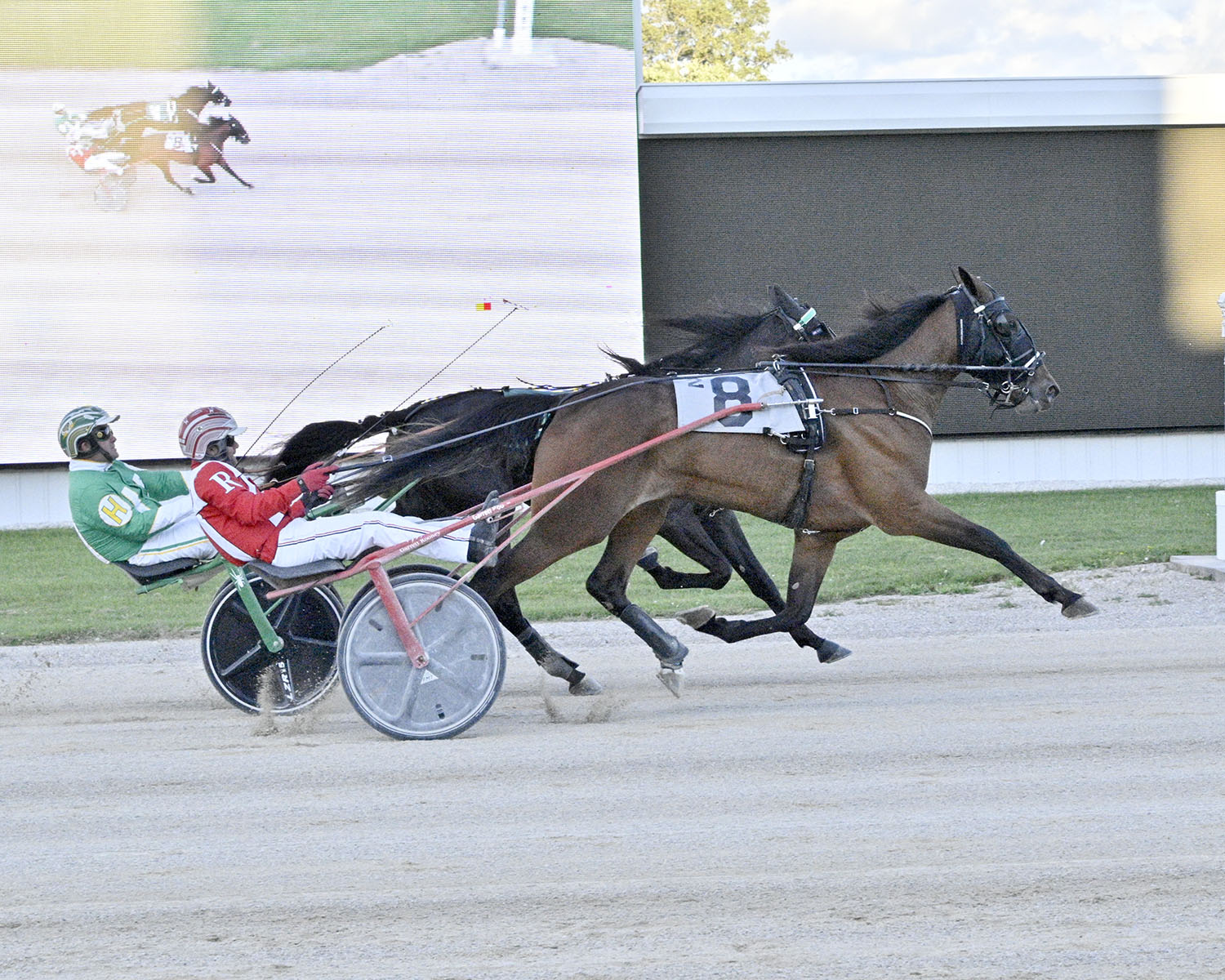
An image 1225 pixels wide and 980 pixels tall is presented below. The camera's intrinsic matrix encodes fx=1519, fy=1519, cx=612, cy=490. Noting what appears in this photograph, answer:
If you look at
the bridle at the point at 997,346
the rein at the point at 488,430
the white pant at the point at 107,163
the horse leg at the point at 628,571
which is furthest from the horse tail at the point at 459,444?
the white pant at the point at 107,163

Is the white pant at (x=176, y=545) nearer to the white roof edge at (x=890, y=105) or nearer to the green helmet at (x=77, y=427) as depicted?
the green helmet at (x=77, y=427)

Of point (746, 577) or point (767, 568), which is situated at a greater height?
point (746, 577)

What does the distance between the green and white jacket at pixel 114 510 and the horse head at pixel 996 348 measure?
10.7 ft

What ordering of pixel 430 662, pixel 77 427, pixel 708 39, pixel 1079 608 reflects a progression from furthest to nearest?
1. pixel 708 39
2. pixel 1079 608
3. pixel 77 427
4. pixel 430 662

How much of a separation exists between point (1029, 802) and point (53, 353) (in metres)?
13.0

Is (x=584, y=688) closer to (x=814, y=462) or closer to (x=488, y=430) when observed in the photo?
(x=488, y=430)

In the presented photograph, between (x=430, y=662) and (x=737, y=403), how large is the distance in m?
1.58

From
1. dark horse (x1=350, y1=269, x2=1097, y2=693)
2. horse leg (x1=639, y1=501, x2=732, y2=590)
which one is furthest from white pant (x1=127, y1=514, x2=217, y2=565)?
horse leg (x1=639, y1=501, x2=732, y2=590)

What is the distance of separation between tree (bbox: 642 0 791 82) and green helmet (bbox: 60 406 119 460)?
1163 inches

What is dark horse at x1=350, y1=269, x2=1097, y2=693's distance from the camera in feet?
19.3

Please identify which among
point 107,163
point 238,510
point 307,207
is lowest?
point 238,510

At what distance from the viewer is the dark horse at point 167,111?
15.1 metres

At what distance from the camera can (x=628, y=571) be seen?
6.31 m

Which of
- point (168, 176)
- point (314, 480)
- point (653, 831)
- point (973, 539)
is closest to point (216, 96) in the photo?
point (168, 176)
